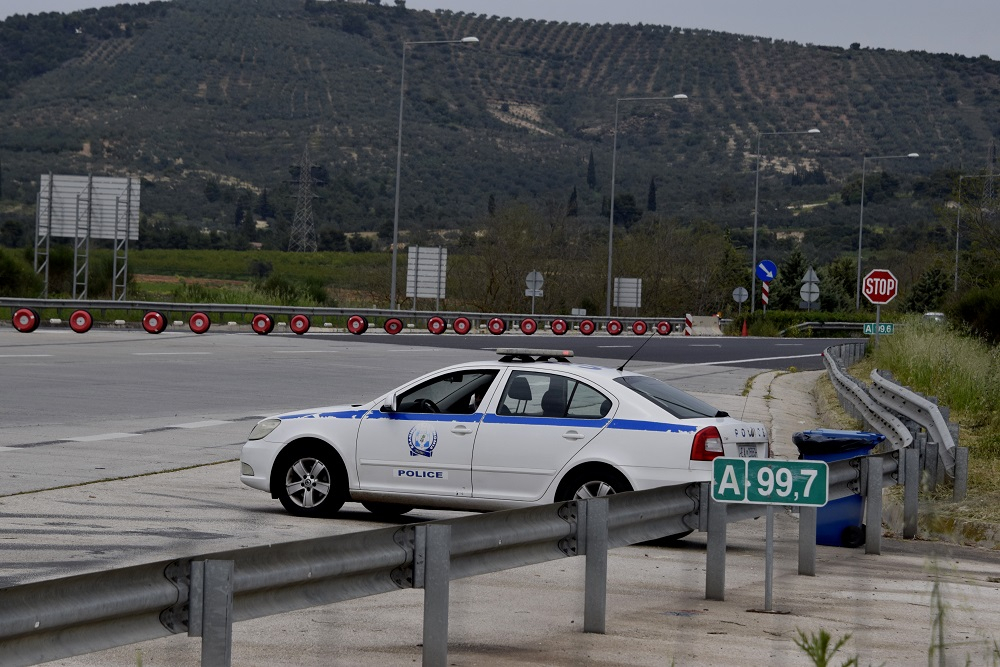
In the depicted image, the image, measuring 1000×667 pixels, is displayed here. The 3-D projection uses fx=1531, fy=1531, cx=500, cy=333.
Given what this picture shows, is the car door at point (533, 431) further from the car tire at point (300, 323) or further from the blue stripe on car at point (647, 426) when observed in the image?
the car tire at point (300, 323)

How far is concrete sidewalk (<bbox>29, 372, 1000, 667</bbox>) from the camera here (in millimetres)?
7598

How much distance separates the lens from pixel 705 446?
1175cm

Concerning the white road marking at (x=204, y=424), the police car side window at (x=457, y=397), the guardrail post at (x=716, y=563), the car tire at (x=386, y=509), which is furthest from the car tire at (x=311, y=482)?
the white road marking at (x=204, y=424)

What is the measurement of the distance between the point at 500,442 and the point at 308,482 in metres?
1.75

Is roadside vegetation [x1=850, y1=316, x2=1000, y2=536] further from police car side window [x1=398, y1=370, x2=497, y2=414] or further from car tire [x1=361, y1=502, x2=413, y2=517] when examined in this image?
car tire [x1=361, y1=502, x2=413, y2=517]

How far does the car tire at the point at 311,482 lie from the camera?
41.7 ft

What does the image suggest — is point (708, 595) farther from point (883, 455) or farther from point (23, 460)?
point (23, 460)

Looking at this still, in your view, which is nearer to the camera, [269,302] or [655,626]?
[655,626]

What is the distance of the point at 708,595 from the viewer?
9414mm

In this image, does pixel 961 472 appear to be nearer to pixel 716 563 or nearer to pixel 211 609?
pixel 716 563

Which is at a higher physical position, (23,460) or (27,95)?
(27,95)

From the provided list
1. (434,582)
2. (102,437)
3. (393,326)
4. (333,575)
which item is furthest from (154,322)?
(333,575)

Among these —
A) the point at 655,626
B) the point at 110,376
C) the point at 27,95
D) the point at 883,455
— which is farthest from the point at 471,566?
the point at 27,95

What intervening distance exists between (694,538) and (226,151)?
517 ft
